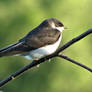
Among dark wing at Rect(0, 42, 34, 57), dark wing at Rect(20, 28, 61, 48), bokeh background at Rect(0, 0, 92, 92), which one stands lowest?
bokeh background at Rect(0, 0, 92, 92)

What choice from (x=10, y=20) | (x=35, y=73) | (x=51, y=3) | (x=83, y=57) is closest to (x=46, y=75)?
(x=35, y=73)

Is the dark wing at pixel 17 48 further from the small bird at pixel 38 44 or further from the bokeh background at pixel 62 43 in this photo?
the bokeh background at pixel 62 43

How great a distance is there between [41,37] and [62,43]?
7.49 metres

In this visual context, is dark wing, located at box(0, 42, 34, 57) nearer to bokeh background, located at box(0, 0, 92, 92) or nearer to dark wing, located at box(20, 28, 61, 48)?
dark wing, located at box(20, 28, 61, 48)

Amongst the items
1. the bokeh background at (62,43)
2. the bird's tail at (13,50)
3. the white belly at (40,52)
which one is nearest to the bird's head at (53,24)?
the white belly at (40,52)

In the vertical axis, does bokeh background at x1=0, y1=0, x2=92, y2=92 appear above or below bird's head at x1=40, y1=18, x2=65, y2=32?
below

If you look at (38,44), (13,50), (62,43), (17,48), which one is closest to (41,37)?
(38,44)

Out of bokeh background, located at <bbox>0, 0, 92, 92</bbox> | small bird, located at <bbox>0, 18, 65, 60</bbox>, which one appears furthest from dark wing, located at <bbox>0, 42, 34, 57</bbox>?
bokeh background, located at <bbox>0, 0, 92, 92</bbox>

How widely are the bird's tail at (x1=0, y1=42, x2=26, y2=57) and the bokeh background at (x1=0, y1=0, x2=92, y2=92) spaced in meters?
7.32

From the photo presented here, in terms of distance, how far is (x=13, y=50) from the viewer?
2.13 meters

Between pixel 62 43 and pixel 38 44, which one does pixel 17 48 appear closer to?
pixel 38 44

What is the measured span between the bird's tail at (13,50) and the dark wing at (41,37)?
0.32 ft

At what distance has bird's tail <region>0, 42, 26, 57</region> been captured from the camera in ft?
6.37

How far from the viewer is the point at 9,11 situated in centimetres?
1251
